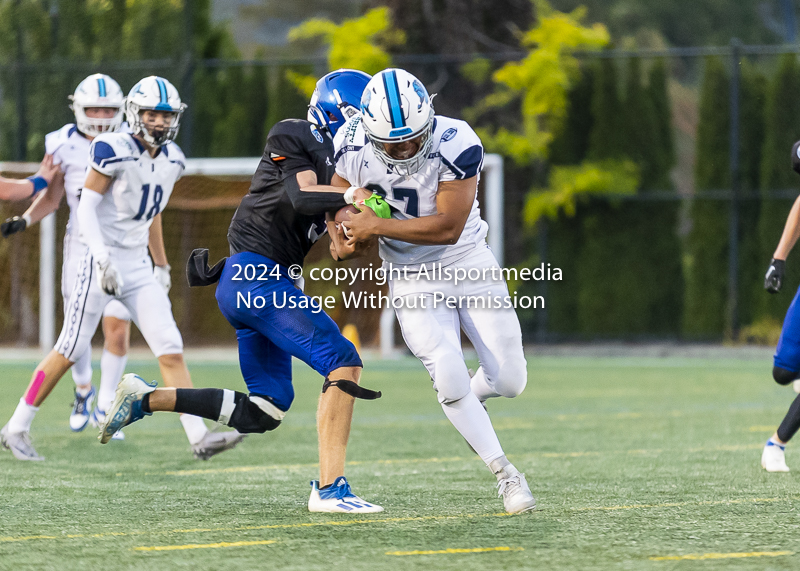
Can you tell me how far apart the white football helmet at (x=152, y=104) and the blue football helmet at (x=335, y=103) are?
1404 mm

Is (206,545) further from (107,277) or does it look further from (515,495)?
(107,277)

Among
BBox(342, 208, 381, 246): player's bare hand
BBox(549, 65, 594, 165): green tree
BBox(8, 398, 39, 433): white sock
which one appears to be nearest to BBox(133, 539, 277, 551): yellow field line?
BBox(342, 208, 381, 246): player's bare hand

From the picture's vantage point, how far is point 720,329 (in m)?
16.0

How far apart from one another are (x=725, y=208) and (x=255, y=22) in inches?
823

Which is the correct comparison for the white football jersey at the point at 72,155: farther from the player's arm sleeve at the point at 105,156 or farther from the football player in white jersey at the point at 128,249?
the player's arm sleeve at the point at 105,156

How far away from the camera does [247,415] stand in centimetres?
493

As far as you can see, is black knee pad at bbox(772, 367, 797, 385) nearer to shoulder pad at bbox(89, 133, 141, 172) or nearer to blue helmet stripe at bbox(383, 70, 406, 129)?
blue helmet stripe at bbox(383, 70, 406, 129)

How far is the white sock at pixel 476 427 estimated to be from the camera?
469 cm

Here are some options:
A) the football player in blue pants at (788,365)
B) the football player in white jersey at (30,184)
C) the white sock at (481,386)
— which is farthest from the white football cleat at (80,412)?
the football player in blue pants at (788,365)

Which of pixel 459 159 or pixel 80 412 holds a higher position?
pixel 459 159

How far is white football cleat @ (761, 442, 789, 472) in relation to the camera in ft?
18.6

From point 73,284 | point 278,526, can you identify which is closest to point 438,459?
point 278,526

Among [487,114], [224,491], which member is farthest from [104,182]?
[487,114]

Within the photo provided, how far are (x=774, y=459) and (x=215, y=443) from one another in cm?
280
